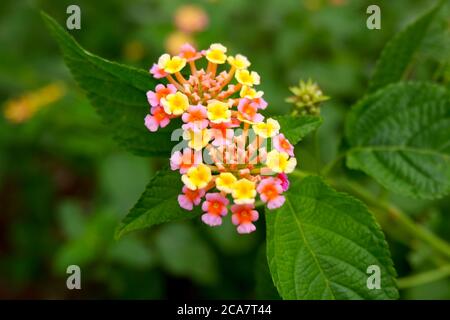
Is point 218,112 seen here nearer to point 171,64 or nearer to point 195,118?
point 195,118

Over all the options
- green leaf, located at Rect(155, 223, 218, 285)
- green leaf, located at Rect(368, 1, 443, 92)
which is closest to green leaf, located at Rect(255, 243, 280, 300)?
green leaf, located at Rect(368, 1, 443, 92)

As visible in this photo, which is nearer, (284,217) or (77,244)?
(284,217)

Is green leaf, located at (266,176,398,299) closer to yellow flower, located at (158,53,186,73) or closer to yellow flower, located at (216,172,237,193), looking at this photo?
yellow flower, located at (216,172,237,193)

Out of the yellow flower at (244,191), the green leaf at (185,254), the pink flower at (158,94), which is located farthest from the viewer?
the green leaf at (185,254)

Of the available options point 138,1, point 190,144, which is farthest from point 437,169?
point 138,1

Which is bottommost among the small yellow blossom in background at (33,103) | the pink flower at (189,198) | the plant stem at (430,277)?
the plant stem at (430,277)

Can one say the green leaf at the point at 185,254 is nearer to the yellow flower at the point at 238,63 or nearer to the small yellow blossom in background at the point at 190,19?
the small yellow blossom in background at the point at 190,19

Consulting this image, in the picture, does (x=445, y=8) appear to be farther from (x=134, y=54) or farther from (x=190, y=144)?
(x=134, y=54)

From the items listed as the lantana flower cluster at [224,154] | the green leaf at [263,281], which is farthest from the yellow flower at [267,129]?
the green leaf at [263,281]
